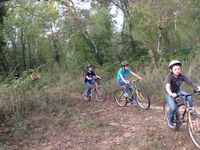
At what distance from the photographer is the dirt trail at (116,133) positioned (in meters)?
7.33

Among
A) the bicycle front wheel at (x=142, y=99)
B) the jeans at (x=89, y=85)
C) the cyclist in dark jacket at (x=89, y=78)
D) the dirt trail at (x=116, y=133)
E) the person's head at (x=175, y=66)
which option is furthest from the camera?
the jeans at (x=89, y=85)

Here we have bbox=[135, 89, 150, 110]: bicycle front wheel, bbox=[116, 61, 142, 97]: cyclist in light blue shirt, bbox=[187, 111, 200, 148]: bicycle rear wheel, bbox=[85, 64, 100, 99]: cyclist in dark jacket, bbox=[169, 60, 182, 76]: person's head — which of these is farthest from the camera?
bbox=[85, 64, 100, 99]: cyclist in dark jacket

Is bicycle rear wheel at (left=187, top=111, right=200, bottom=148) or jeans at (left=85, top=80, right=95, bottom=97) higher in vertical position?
jeans at (left=85, top=80, right=95, bottom=97)

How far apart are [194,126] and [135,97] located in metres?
4.82

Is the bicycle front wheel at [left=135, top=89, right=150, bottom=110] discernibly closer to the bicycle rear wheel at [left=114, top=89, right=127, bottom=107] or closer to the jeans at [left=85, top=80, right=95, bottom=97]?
the bicycle rear wheel at [left=114, top=89, right=127, bottom=107]

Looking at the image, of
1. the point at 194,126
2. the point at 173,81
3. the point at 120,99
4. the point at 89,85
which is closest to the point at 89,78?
the point at 89,85

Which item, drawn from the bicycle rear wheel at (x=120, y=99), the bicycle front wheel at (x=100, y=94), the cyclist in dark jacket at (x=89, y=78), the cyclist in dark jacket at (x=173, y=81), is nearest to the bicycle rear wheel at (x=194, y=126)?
the cyclist in dark jacket at (x=173, y=81)

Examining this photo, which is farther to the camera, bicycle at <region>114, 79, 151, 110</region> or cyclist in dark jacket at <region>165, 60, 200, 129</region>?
bicycle at <region>114, 79, 151, 110</region>

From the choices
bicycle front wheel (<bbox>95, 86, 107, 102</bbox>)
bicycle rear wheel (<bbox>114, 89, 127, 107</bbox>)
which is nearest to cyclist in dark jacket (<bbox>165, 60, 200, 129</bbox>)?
bicycle rear wheel (<bbox>114, 89, 127, 107</bbox>)

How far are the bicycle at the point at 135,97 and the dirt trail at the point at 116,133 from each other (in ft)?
0.82

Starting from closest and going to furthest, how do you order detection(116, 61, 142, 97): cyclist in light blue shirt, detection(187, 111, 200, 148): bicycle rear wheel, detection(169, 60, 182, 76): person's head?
detection(187, 111, 200, 148): bicycle rear wheel
detection(169, 60, 182, 76): person's head
detection(116, 61, 142, 97): cyclist in light blue shirt

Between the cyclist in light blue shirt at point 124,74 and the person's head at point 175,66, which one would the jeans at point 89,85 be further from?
the person's head at point 175,66

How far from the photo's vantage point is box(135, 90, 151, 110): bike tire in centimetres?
1088

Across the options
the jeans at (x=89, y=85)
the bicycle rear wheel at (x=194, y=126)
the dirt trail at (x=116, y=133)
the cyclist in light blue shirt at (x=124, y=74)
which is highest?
the cyclist in light blue shirt at (x=124, y=74)
